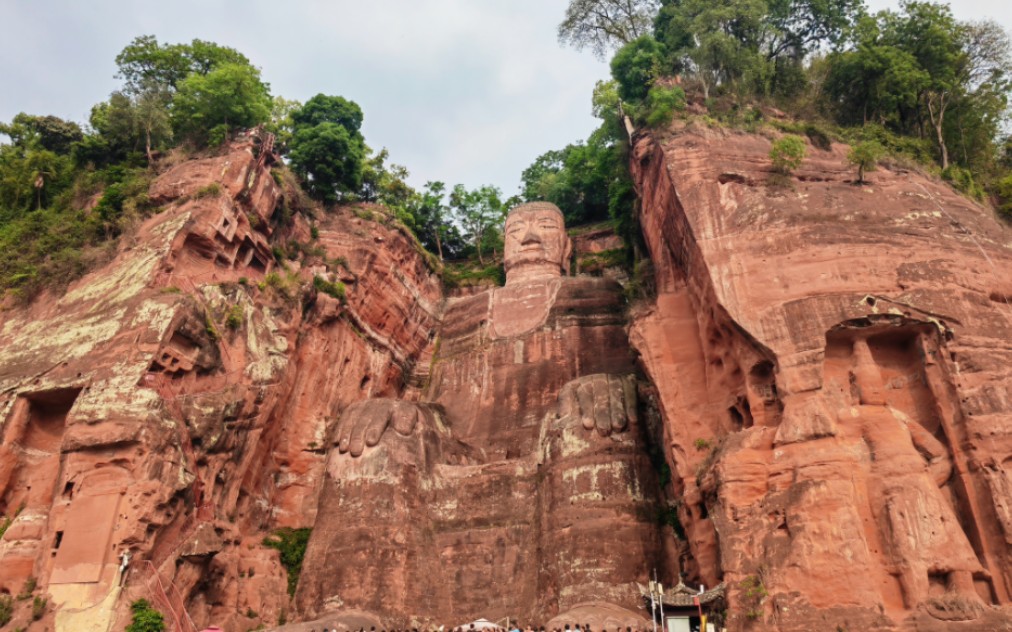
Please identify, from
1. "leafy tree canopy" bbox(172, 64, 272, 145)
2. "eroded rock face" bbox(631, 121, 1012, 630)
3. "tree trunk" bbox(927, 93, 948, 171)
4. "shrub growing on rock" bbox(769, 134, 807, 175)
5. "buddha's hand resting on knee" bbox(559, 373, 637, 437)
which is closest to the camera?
"eroded rock face" bbox(631, 121, 1012, 630)

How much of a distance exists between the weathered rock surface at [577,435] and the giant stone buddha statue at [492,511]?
0.25ft

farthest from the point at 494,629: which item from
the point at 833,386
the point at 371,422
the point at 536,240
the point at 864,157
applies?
the point at 536,240

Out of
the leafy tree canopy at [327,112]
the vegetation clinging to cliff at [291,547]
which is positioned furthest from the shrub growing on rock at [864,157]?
the leafy tree canopy at [327,112]

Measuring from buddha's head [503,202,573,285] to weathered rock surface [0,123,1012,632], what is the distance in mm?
7126

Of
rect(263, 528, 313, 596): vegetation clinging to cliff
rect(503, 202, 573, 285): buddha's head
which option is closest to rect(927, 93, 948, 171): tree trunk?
rect(503, 202, 573, 285): buddha's head

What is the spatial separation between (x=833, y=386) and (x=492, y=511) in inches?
384

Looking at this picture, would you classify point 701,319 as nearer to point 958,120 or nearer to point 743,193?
point 743,193

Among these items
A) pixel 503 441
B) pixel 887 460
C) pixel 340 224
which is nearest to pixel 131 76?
pixel 340 224

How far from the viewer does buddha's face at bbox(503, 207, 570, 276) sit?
33188 millimetres

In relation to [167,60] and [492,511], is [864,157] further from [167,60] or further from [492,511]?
[167,60]

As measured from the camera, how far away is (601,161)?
29.0 m

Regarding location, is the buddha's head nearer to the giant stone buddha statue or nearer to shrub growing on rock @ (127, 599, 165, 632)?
the giant stone buddha statue

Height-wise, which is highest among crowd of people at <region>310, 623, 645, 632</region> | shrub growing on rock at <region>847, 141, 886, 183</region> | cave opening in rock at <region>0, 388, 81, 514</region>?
shrub growing on rock at <region>847, 141, 886, 183</region>

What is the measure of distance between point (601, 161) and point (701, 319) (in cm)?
1189
